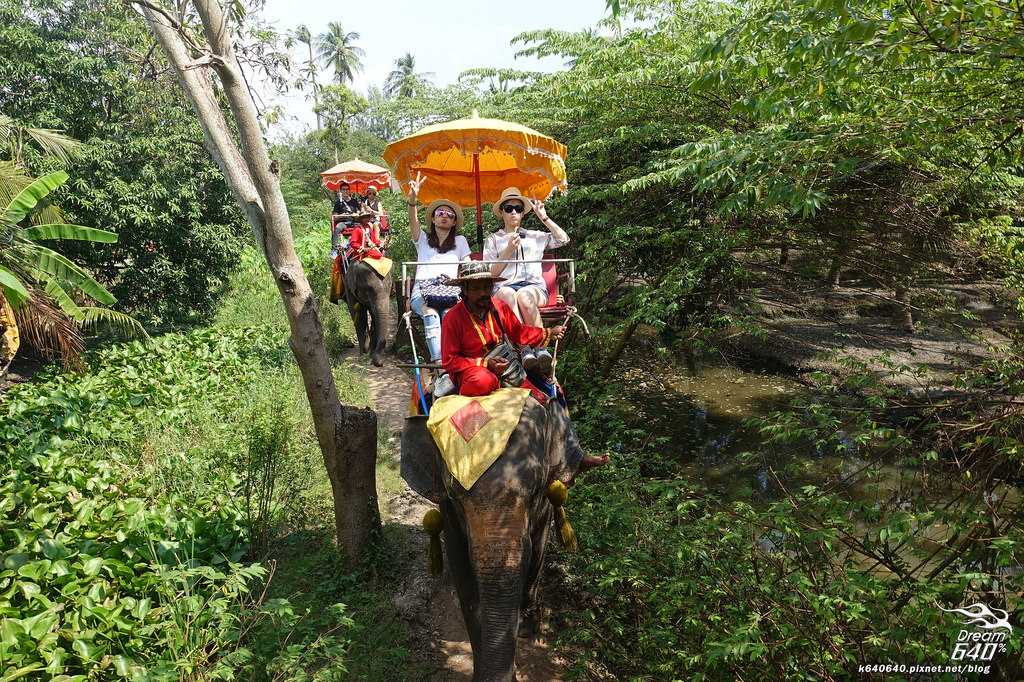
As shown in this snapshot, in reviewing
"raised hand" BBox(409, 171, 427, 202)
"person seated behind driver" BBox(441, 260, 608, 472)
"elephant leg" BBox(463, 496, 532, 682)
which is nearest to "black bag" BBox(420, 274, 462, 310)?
"raised hand" BBox(409, 171, 427, 202)

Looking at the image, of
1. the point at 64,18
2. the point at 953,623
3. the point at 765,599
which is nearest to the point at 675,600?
the point at 765,599

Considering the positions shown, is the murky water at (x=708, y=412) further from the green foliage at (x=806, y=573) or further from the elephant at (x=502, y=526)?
the elephant at (x=502, y=526)

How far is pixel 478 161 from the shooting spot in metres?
6.04

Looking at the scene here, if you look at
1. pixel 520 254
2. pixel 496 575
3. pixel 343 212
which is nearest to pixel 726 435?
pixel 520 254

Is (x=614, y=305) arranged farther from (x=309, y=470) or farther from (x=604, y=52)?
(x=309, y=470)

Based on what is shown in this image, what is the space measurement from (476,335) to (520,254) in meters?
1.61

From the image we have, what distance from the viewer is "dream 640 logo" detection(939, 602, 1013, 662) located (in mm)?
2688

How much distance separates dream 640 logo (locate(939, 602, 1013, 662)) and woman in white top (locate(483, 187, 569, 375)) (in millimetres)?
3000

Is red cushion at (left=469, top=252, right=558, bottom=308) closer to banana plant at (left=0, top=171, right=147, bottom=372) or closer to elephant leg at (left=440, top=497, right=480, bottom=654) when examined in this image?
elephant leg at (left=440, top=497, right=480, bottom=654)

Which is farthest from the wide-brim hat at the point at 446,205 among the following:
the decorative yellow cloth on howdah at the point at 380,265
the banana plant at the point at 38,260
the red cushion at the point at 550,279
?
the decorative yellow cloth on howdah at the point at 380,265

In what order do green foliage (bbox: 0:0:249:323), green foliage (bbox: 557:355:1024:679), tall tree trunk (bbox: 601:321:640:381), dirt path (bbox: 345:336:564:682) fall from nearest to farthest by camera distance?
1. green foliage (bbox: 557:355:1024:679)
2. dirt path (bbox: 345:336:564:682)
3. tall tree trunk (bbox: 601:321:640:381)
4. green foliage (bbox: 0:0:249:323)

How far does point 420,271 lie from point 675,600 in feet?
11.7

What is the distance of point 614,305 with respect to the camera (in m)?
7.66

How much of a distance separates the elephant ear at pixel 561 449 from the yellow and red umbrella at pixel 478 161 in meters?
2.25
